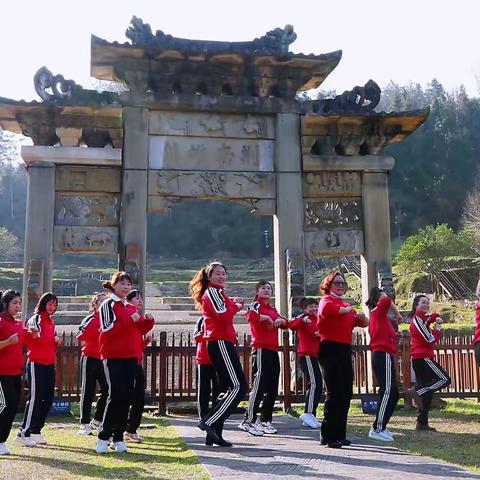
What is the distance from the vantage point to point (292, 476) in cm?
475

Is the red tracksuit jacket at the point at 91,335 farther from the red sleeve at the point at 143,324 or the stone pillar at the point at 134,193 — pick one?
the stone pillar at the point at 134,193

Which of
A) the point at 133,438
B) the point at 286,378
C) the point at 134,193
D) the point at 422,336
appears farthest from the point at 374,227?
the point at 133,438

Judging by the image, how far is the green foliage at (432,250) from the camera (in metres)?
32.1

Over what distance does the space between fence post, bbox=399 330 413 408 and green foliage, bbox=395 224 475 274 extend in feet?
74.5

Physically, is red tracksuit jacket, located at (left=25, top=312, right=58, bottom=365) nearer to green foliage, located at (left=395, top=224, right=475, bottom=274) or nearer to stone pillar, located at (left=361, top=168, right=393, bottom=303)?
stone pillar, located at (left=361, top=168, right=393, bottom=303)

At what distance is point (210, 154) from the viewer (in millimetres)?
11133

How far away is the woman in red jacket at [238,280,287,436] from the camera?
720cm

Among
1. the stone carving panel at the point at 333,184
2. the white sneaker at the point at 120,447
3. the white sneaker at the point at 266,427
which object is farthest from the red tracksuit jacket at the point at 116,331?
the stone carving panel at the point at 333,184

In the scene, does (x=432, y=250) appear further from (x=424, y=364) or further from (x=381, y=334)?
(x=381, y=334)

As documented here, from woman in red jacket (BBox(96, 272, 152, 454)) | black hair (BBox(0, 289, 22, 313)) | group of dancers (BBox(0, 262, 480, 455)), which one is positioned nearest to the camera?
woman in red jacket (BBox(96, 272, 152, 454))

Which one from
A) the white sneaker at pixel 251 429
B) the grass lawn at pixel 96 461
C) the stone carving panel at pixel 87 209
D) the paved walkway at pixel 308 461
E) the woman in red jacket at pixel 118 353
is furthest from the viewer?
the stone carving panel at pixel 87 209

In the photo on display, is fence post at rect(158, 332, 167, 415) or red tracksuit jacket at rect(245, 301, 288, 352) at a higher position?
red tracksuit jacket at rect(245, 301, 288, 352)

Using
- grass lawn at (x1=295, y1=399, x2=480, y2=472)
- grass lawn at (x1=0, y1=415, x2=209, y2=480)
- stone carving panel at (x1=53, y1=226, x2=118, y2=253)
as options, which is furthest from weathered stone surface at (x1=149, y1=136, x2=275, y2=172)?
grass lawn at (x1=0, y1=415, x2=209, y2=480)

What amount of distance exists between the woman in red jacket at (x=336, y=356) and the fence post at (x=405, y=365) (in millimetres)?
3938
